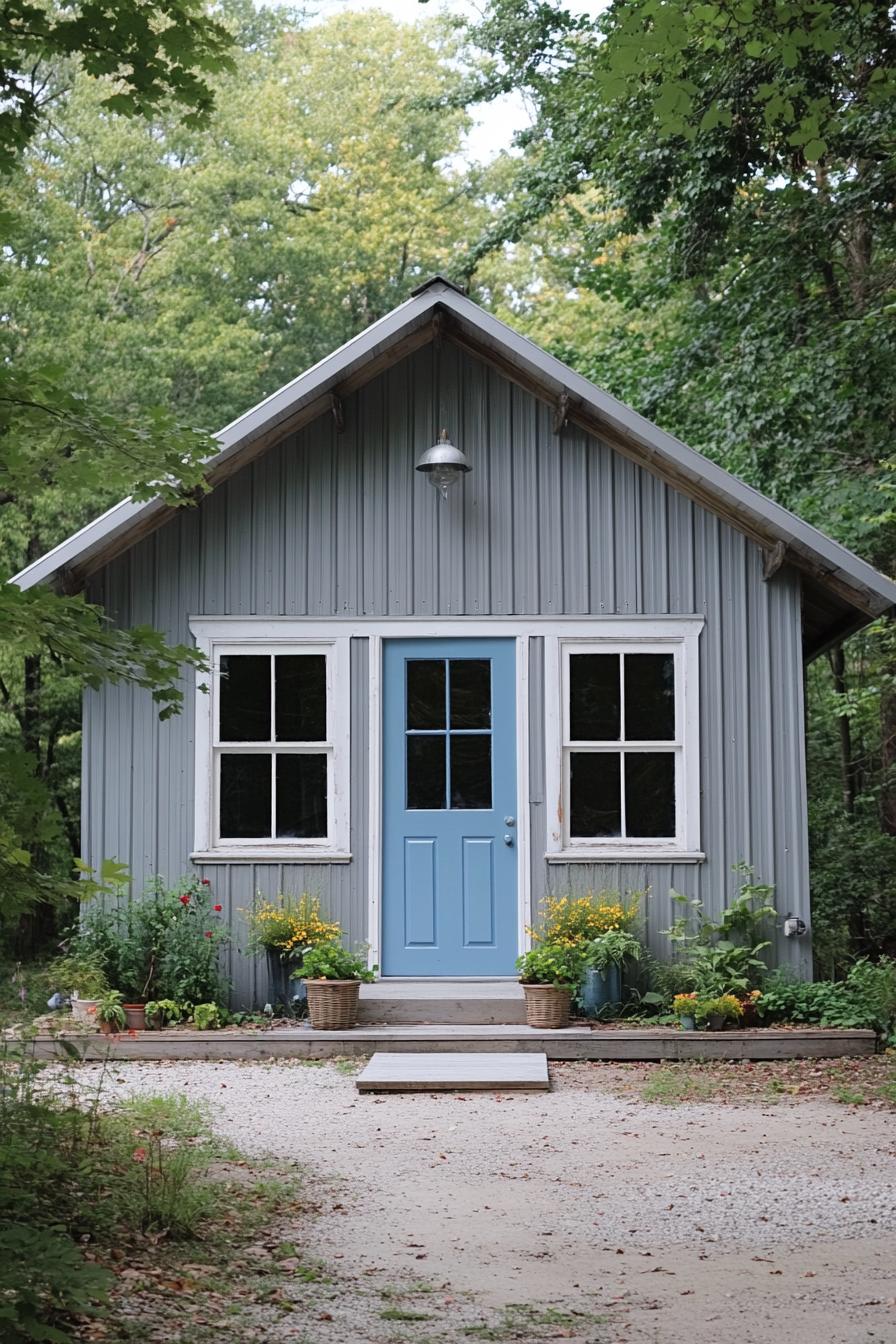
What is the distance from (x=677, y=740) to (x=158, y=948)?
3938mm

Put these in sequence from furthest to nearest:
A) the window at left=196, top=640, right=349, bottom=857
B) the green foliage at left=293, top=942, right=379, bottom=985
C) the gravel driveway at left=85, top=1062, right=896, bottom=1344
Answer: the window at left=196, top=640, right=349, bottom=857, the green foliage at left=293, top=942, right=379, bottom=985, the gravel driveway at left=85, top=1062, right=896, bottom=1344

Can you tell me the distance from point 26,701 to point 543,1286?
1234cm

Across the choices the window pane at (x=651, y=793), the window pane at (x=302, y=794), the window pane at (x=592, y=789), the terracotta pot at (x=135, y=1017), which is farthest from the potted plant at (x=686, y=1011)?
the terracotta pot at (x=135, y=1017)

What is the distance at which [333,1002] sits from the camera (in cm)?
947

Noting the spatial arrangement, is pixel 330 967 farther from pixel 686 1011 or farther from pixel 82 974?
pixel 686 1011

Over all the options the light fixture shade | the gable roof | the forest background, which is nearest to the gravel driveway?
the forest background

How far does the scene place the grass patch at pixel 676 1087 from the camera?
818 centimetres

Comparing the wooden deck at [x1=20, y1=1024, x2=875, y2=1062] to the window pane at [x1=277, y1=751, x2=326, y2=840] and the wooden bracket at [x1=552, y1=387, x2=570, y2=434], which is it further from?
the wooden bracket at [x1=552, y1=387, x2=570, y2=434]

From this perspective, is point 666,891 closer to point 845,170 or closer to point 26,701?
point 845,170

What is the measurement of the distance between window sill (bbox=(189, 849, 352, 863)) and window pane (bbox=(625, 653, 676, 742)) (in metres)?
2.30

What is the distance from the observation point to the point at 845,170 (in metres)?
13.7

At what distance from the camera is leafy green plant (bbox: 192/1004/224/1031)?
9.53 metres

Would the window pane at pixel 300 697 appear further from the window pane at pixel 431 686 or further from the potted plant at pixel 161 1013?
the potted plant at pixel 161 1013

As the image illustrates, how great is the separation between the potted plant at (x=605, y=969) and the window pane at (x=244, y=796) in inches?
98.5
